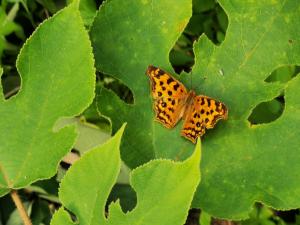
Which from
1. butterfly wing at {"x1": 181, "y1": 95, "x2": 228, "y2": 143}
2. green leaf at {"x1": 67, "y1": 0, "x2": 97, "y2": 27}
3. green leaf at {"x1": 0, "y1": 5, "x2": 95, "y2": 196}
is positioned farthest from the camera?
green leaf at {"x1": 67, "y1": 0, "x2": 97, "y2": 27}

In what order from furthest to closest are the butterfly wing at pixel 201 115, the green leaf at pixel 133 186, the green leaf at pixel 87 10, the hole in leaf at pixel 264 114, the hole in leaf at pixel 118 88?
the hole in leaf at pixel 118 88 → the green leaf at pixel 87 10 → the hole in leaf at pixel 264 114 → the butterfly wing at pixel 201 115 → the green leaf at pixel 133 186

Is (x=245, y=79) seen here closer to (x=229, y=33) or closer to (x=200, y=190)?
(x=229, y=33)

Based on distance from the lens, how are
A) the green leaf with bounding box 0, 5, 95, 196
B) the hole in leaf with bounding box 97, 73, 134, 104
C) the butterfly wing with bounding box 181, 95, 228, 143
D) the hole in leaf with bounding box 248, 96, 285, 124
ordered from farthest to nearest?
the hole in leaf with bounding box 97, 73, 134, 104 → the hole in leaf with bounding box 248, 96, 285, 124 → the butterfly wing with bounding box 181, 95, 228, 143 → the green leaf with bounding box 0, 5, 95, 196

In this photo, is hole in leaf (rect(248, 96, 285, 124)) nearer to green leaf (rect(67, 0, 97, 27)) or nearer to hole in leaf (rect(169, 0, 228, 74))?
hole in leaf (rect(169, 0, 228, 74))

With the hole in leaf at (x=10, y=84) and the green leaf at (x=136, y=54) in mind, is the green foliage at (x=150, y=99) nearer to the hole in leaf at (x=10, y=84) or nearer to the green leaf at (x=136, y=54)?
the green leaf at (x=136, y=54)

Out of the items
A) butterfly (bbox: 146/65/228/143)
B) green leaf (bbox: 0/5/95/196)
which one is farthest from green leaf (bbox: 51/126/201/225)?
butterfly (bbox: 146/65/228/143)

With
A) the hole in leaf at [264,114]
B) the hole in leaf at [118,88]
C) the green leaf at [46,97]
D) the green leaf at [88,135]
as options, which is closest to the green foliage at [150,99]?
the green leaf at [46,97]
